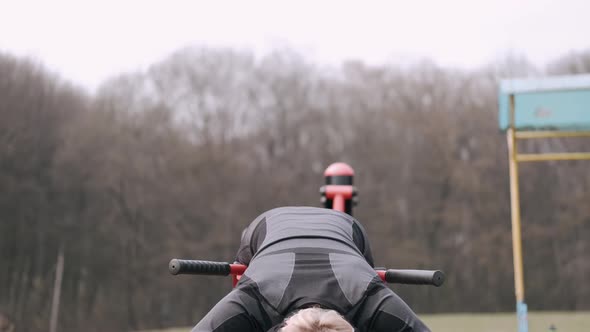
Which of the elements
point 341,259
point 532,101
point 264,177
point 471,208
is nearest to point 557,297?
point 471,208

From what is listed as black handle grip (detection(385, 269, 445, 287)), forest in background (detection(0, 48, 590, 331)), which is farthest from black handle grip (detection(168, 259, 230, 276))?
forest in background (detection(0, 48, 590, 331))

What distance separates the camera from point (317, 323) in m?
2.31

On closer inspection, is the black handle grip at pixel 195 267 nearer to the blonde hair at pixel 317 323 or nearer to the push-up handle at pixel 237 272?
the push-up handle at pixel 237 272

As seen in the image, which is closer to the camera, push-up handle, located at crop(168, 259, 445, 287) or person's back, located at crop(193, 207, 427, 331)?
person's back, located at crop(193, 207, 427, 331)

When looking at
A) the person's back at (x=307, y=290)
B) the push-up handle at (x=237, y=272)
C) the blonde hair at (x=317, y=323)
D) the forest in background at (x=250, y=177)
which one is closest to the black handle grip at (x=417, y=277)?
the push-up handle at (x=237, y=272)

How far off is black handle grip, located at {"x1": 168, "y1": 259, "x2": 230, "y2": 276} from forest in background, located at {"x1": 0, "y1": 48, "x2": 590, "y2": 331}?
1326cm

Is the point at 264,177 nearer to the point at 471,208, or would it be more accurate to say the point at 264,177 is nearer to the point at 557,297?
the point at 471,208

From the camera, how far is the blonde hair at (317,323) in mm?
2301

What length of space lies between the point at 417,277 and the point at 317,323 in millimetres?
662

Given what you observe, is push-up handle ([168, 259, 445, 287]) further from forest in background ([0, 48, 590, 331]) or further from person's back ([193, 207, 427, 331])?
forest in background ([0, 48, 590, 331])

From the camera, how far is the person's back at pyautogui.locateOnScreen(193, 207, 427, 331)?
251 cm

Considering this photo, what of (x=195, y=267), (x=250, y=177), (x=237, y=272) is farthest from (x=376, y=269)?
(x=250, y=177)

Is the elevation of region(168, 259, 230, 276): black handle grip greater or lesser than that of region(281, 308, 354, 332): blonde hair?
greater

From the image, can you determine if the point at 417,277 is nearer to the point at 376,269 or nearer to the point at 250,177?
the point at 376,269
